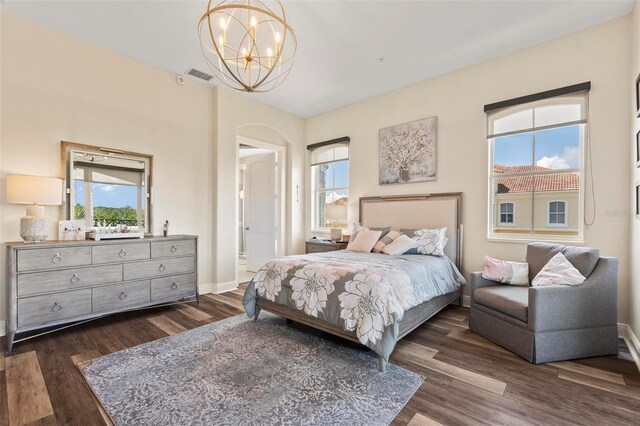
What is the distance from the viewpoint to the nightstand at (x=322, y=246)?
4.60 meters

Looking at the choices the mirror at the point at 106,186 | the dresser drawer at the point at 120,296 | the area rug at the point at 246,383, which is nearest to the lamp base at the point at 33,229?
the mirror at the point at 106,186

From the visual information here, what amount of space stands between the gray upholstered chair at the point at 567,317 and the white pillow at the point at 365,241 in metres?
1.64

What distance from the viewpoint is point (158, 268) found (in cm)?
351

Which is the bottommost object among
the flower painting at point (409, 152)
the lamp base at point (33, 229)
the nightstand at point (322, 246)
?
the nightstand at point (322, 246)

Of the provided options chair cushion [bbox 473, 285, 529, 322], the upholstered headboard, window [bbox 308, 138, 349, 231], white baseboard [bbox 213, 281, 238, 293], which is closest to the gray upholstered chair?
chair cushion [bbox 473, 285, 529, 322]

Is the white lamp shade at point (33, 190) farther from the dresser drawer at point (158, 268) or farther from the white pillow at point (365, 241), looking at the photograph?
the white pillow at point (365, 241)

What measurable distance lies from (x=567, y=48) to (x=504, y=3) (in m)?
1.10

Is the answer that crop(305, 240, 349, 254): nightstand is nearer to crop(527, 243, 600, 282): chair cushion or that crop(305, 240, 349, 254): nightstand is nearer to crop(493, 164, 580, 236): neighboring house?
crop(493, 164, 580, 236): neighboring house

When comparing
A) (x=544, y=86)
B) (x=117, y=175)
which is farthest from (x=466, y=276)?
(x=117, y=175)

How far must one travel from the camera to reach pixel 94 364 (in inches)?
90.5

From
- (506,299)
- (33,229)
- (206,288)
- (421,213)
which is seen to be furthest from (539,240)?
(33,229)

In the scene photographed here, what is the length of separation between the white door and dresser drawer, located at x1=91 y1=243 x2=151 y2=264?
2.50m

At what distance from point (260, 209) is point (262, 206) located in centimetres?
9

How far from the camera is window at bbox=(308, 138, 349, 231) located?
5156 mm
